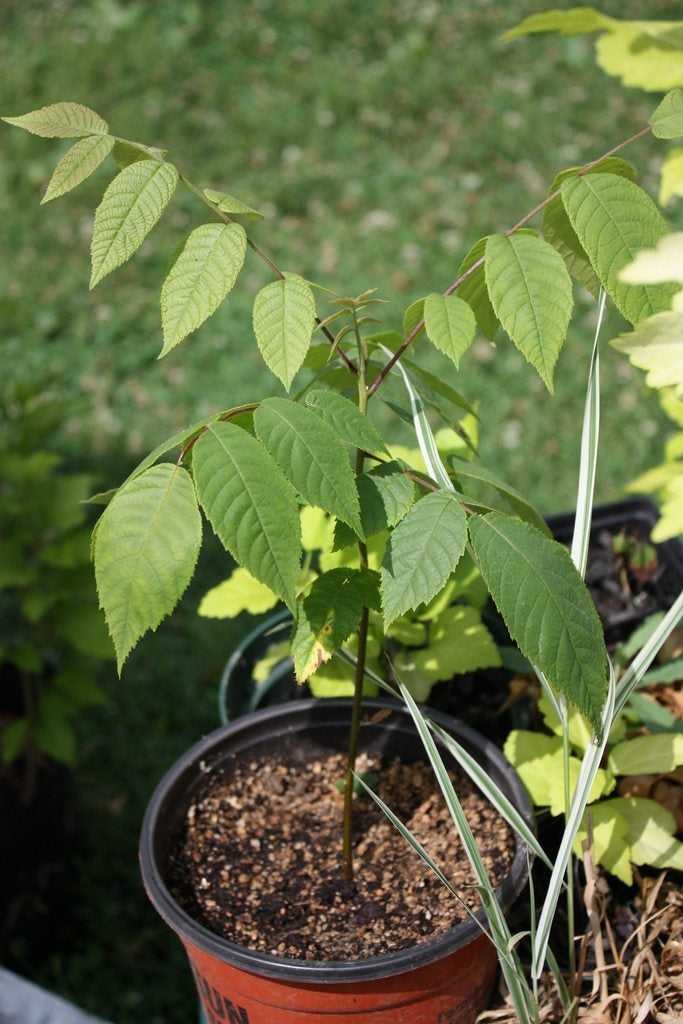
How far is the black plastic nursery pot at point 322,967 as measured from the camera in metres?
1.29

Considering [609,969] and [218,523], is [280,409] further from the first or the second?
[609,969]

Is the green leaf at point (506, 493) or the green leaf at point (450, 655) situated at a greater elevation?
the green leaf at point (506, 493)

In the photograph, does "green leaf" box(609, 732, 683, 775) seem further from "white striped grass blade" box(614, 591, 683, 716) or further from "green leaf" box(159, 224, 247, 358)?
"green leaf" box(159, 224, 247, 358)

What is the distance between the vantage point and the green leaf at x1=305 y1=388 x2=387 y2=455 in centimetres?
117

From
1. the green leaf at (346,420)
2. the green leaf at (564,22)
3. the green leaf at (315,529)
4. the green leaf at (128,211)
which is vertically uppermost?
the green leaf at (564,22)

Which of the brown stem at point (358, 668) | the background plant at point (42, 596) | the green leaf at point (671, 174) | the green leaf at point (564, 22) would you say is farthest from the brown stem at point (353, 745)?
the background plant at point (42, 596)

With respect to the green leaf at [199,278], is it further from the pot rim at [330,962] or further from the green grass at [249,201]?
the green grass at [249,201]

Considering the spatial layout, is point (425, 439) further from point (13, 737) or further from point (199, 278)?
point (13, 737)

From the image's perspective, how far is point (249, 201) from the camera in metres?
5.00

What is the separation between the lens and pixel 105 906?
108 inches

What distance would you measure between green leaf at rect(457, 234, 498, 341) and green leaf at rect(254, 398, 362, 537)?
11.9 inches

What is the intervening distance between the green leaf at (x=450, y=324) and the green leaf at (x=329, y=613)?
0.29 metres

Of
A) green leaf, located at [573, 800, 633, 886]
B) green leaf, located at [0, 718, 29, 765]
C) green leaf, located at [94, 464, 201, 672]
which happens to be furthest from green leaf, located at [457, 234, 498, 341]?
green leaf, located at [0, 718, 29, 765]

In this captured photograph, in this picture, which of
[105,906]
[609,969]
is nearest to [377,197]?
[105,906]
